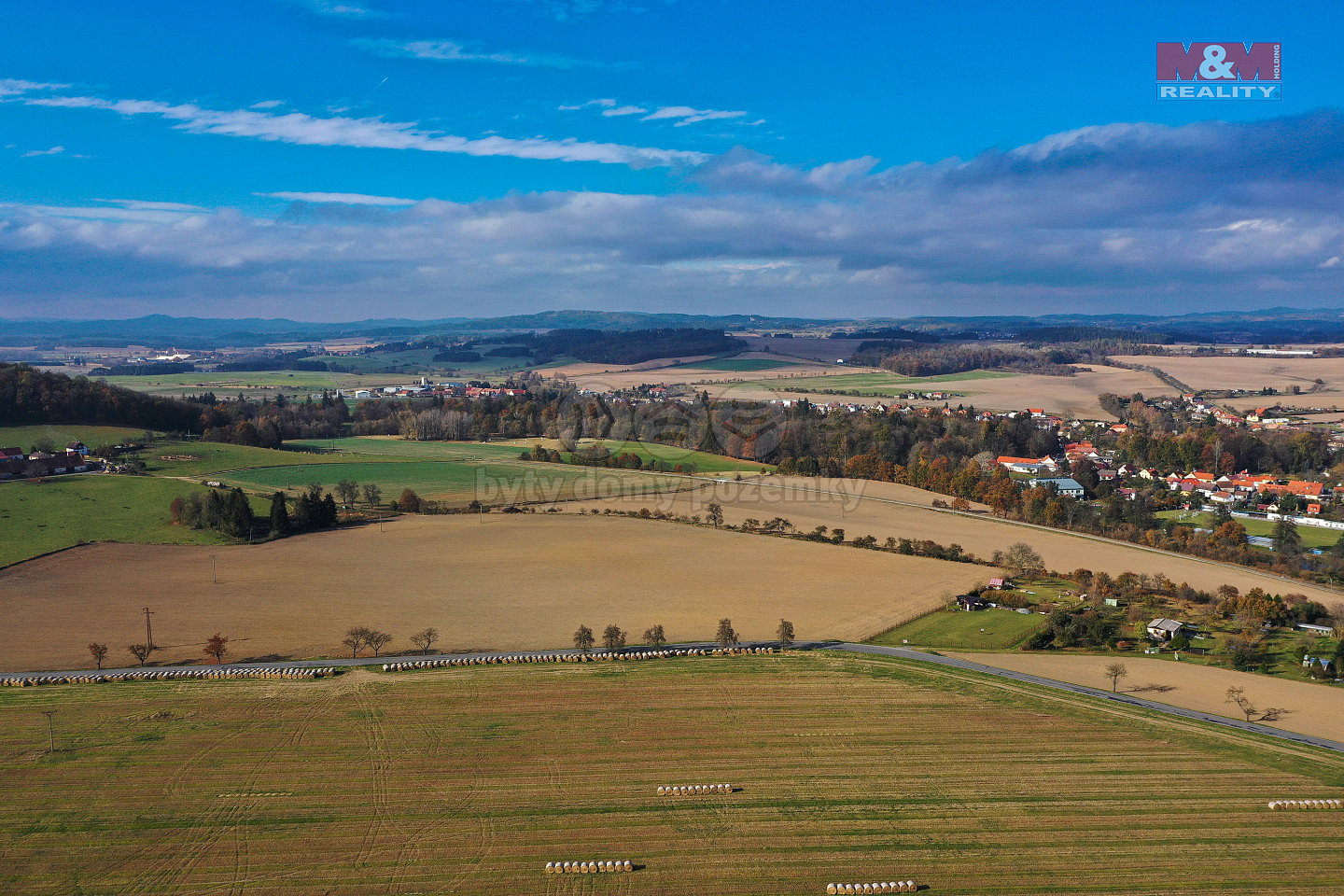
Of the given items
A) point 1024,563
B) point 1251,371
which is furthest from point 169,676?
point 1251,371

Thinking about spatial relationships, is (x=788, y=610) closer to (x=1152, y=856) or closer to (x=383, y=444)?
(x=1152, y=856)

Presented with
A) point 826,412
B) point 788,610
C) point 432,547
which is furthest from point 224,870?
point 826,412

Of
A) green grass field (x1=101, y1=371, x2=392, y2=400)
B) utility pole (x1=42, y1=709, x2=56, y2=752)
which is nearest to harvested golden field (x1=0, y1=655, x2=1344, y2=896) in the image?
utility pole (x1=42, y1=709, x2=56, y2=752)

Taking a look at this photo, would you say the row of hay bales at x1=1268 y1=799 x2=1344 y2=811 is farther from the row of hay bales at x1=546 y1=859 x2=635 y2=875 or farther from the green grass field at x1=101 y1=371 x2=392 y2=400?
the green grass field at x1=101 y1=371 x2=392 y2=400

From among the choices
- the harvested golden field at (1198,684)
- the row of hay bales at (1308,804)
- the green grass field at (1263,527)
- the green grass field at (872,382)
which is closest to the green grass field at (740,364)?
the green grass field at (872,382)

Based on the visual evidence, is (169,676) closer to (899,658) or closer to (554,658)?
(554,658)

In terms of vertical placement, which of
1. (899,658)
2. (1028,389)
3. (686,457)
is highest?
(1028,389)

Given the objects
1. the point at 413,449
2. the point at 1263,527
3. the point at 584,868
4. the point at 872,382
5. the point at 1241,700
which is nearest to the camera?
the point at 584,868
